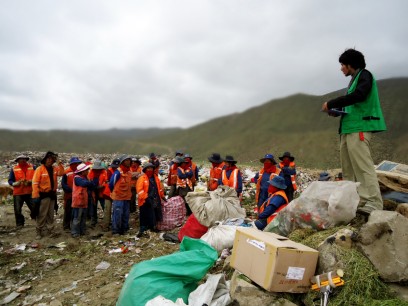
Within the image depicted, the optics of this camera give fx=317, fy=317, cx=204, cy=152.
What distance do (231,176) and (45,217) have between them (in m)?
4.35

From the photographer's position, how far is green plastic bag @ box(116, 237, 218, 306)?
10.6ft

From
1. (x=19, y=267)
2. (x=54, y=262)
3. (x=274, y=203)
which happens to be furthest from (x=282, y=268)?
(x=19, y=267)

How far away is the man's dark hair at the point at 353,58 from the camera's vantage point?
3.67 m

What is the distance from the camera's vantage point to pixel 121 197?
7355mm

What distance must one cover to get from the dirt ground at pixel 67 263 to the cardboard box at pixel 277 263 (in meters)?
2.14

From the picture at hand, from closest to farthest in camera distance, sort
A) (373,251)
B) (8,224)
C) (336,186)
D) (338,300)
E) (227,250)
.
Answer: (338,300) → (373,251) → (336,186) → (227,250) → (8,224)

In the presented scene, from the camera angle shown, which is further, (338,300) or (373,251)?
(373,251)

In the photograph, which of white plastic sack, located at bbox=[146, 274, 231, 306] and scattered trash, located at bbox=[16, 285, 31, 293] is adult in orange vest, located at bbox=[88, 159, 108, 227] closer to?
scattered trash, located at bbox=[16, 285, 31, 293]

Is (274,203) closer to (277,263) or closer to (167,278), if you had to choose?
(277,263)

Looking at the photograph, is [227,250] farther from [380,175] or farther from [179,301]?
[380,175]

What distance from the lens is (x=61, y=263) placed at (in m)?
5.72

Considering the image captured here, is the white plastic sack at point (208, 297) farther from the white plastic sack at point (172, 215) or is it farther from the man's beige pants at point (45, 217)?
the man's beige pants at point (45, 217)

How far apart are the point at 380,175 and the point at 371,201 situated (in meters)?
1.89

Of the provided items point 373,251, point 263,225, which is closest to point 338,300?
point 373,251
